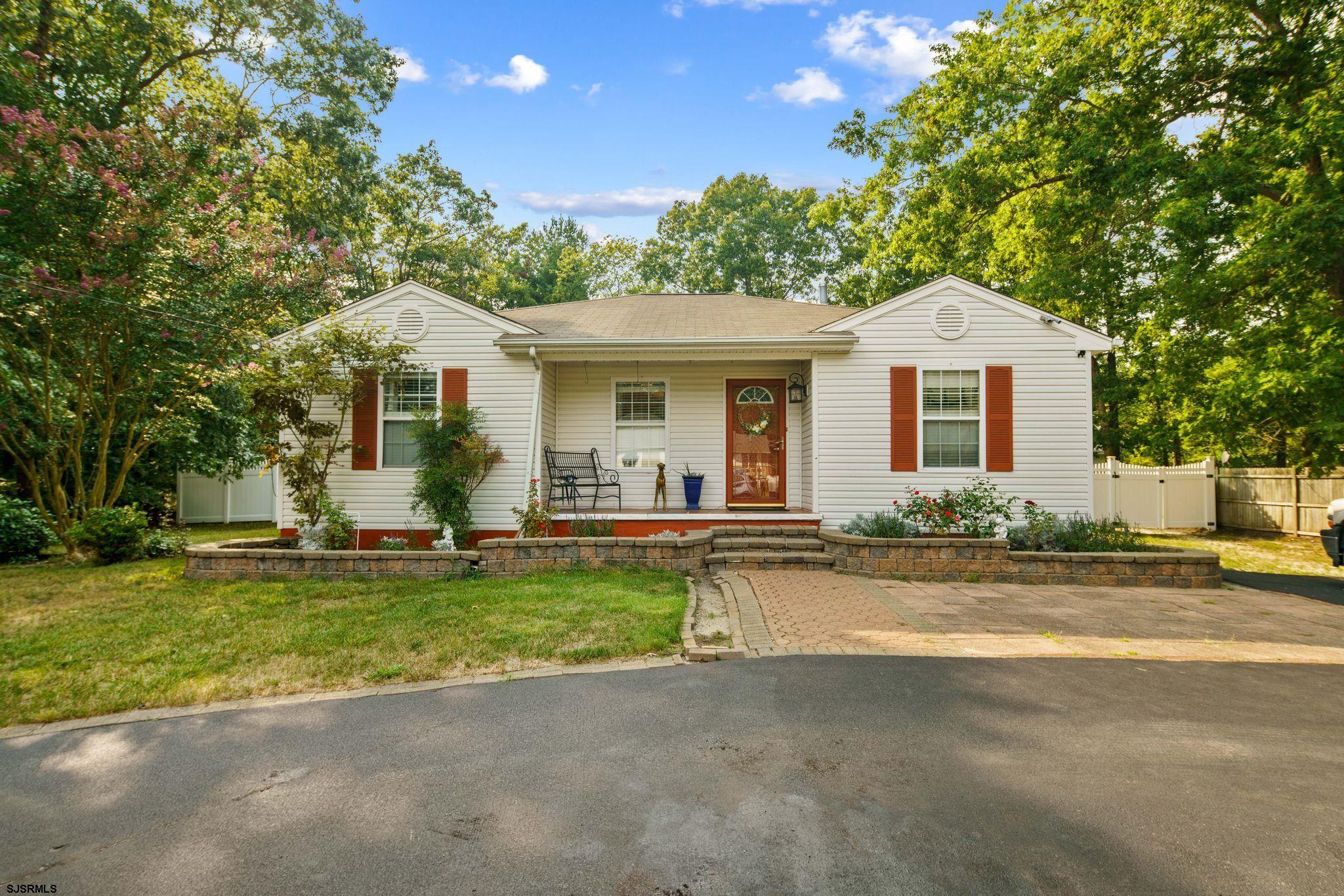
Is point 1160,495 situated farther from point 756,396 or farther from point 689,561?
point 689,561

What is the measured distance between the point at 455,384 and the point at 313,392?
6.19ft

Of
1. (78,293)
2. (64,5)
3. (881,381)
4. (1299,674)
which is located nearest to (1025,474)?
(881,381)

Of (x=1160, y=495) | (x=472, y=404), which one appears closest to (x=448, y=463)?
(x=472, y=404)

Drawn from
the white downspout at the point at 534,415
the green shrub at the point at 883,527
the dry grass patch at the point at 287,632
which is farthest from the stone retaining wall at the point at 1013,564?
the white downspout at the point at 534,415

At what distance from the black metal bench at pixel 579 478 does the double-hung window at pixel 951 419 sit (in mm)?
4844

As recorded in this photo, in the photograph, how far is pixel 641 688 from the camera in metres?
4.11

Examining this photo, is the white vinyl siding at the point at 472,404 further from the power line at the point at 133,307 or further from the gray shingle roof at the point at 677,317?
the power line at the point at 133,307

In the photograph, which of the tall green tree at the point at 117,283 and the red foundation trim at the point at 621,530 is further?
the red foundation trim at the point at 621,530

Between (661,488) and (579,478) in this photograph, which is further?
(579,478)

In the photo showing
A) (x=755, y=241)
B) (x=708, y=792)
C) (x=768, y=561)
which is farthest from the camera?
(x=755, y=241)

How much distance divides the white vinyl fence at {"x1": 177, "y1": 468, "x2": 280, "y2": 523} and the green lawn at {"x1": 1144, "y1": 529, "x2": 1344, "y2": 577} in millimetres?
18792

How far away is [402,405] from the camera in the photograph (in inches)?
374

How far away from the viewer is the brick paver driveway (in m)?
4.97

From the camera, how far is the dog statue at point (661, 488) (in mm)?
9945
